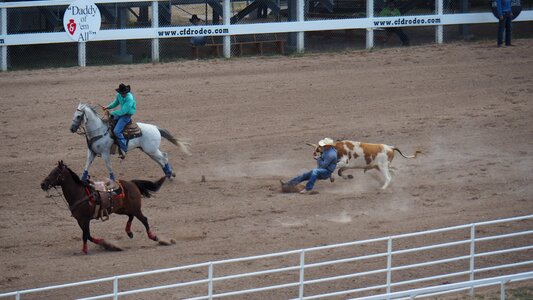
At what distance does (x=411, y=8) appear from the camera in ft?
104

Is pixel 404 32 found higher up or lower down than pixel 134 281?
higher up

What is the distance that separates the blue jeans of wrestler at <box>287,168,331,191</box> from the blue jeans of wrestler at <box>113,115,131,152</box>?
278 centimetres

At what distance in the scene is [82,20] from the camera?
2569 centimetres

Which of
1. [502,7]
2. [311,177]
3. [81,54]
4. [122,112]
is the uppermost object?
[502,7]

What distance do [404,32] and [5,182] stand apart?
1447 cm

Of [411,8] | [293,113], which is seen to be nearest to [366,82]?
[293,113]

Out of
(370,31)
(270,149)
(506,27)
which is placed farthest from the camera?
(506,27)

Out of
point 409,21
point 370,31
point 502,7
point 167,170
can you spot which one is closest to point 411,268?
point 167,170

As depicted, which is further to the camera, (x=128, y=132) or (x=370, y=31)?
(x=370, y=31)

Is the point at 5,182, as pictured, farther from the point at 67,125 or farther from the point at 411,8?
the point at 411,8

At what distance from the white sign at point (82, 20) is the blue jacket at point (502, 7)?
9.74 metres

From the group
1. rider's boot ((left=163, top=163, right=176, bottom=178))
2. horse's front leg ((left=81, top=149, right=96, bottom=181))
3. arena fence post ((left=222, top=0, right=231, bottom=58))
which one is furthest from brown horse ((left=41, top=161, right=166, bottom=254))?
arena fence post ((left=222, top=0, right=231, bottom=58))

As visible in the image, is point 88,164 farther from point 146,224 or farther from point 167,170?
point 146,224

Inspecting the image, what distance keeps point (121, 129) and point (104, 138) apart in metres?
0.31
